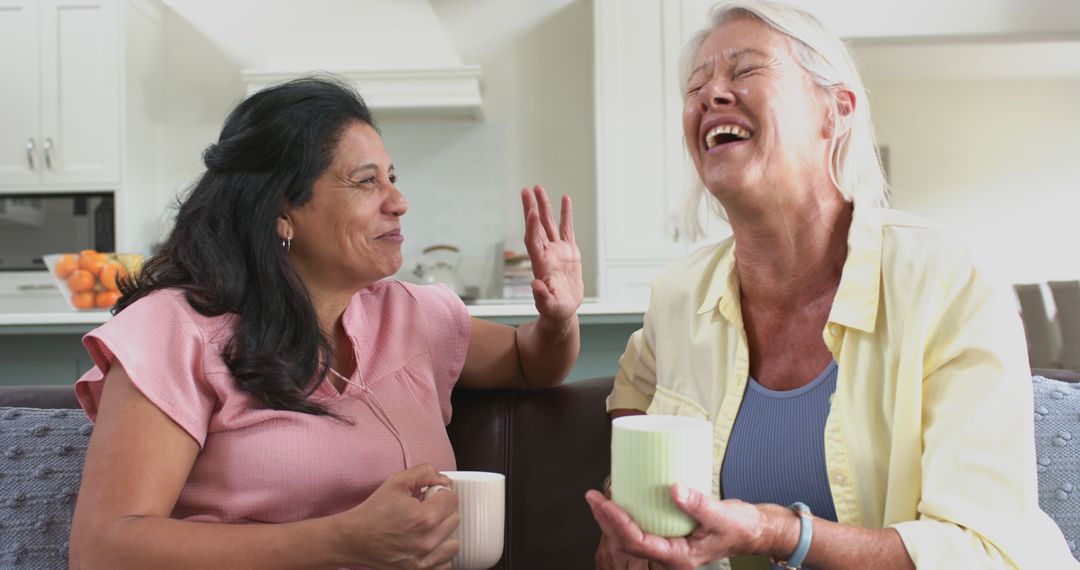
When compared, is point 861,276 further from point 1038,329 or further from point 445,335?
point 1038,329

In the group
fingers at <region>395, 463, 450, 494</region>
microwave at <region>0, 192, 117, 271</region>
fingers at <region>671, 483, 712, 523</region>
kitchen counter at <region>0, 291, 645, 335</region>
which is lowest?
fingers at <region>395, 463, 450, 494</region>

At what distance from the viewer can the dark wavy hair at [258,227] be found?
4.04ft

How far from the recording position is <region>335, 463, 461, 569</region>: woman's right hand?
0.97 metres

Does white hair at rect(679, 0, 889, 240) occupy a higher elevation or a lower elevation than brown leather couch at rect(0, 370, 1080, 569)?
higher

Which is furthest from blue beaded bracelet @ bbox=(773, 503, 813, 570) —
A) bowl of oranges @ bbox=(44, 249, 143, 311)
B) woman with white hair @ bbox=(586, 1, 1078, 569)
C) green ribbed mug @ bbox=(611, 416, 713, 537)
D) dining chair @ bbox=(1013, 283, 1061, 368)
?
dining chair @ bbox=(1013, 283, 1061, 368)

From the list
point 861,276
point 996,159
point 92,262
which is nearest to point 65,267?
point 92,262

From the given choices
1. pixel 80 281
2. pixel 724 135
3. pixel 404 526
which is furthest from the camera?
pixel 80 281

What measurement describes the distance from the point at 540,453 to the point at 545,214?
0.39 meters

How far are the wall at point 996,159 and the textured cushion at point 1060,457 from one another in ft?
20.4

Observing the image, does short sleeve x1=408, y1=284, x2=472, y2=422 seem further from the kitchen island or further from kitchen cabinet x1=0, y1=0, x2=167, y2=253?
kitchen cabinet x1=0, y1=0, x2=167, y2=253

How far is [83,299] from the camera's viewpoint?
288 cm

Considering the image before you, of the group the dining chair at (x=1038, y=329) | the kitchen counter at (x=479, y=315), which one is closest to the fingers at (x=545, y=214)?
the kitchen counter at (x=479, y=315)

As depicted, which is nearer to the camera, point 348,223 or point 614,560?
point 614,560

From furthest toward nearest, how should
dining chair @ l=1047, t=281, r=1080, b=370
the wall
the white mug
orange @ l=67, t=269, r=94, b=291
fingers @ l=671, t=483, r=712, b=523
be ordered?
the wall < dining chair @ l=1047, t=281, r=1080, b=370 < orange @ l=67, t=269, r=94, b=291 < the white mug < fingers @ l=671, t=483, r=712, b=523
